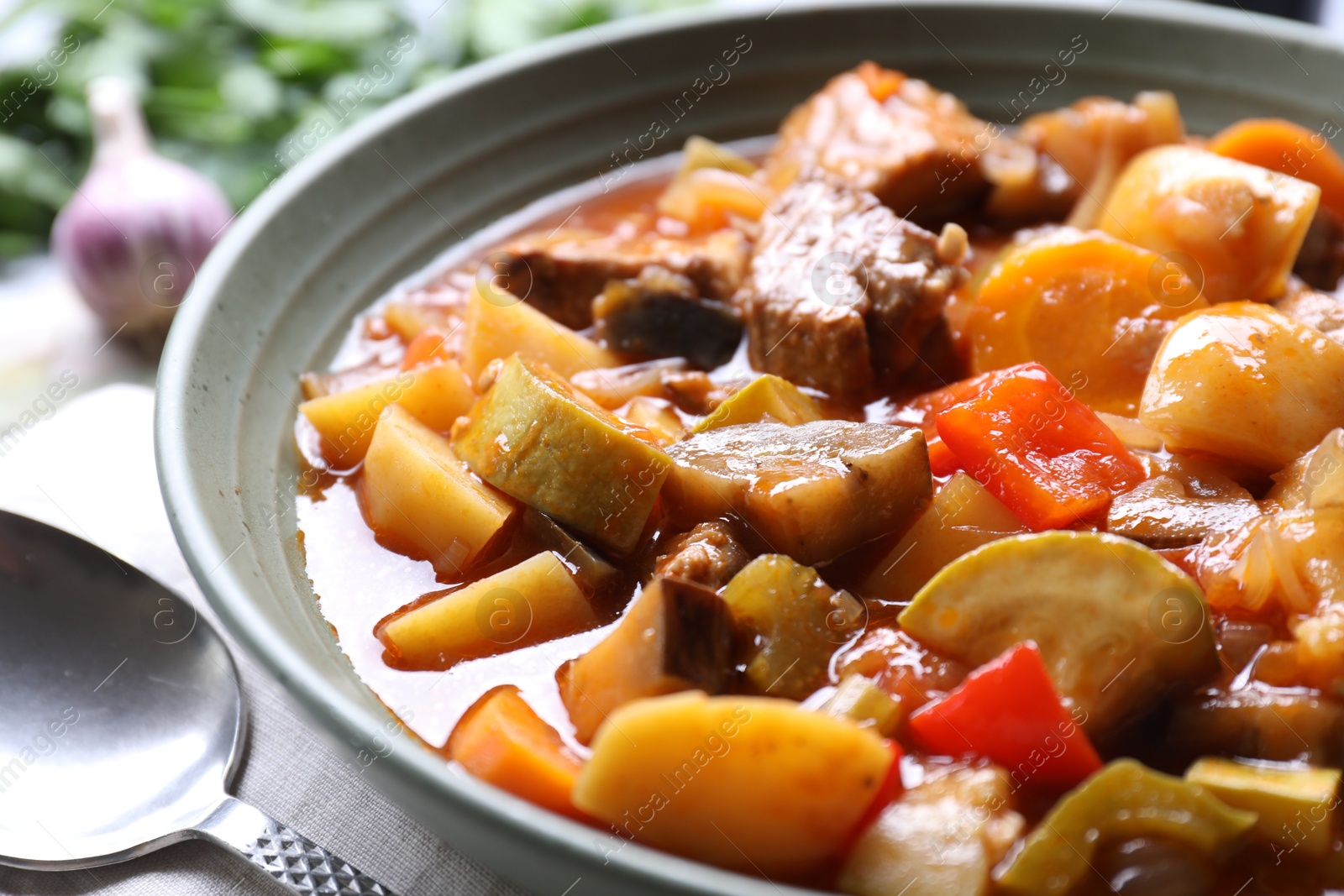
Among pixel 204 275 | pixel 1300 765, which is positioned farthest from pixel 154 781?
pixel 1300 765

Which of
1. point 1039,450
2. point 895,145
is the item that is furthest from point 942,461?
point 895,145

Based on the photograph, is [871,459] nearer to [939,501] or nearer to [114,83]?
[939,501]

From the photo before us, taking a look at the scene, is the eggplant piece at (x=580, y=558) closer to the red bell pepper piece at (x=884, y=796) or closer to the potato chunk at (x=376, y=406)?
the potato chunk at (x=376, y=406)

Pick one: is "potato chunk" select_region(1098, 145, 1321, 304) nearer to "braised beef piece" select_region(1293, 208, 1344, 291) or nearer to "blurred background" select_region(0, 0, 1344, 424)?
"braised beef piece" select_region(1293, 208, 1344, 291)

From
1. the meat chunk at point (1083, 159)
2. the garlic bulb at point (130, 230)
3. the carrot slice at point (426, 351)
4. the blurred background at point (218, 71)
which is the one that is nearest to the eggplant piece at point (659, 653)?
the carrot slice at point (426, 351)

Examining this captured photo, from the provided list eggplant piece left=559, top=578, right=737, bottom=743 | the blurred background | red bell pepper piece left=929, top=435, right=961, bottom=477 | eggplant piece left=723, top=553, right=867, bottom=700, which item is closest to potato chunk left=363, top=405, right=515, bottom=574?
eggplant piece left=559, top=578, right=737, bottom=743
